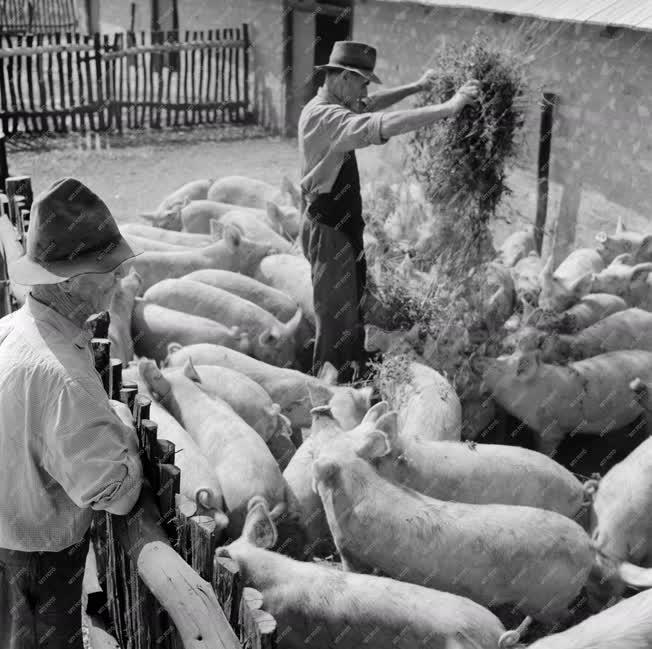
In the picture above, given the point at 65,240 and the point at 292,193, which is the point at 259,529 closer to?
the point at 65,240

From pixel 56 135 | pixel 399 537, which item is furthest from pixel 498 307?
pixel 56 135

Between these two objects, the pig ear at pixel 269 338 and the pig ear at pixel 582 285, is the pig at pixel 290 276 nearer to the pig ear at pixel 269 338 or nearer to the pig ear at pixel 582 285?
the pig ear at pixel 269 338

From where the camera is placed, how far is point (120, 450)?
275cm

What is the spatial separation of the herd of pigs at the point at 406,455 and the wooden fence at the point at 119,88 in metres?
7.73

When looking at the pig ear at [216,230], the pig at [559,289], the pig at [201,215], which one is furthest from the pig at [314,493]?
the pig at [201,215]

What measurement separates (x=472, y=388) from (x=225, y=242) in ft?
8.74

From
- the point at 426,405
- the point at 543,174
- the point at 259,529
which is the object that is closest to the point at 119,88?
the point at 543,174

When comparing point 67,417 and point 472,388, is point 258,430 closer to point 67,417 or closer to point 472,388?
point 472,388

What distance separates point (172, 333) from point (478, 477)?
8.73 feet

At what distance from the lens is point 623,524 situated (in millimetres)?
4895

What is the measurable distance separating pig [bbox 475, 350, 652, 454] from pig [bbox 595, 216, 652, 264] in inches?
72.2

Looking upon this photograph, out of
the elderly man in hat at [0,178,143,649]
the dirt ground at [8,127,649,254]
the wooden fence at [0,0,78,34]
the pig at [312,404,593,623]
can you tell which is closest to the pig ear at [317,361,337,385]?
the pig at [312,404,593,623]

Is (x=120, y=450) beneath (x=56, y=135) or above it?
above

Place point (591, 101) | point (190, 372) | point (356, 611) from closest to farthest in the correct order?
point (356, 611) < point (190, 372) < point (591, 101)
